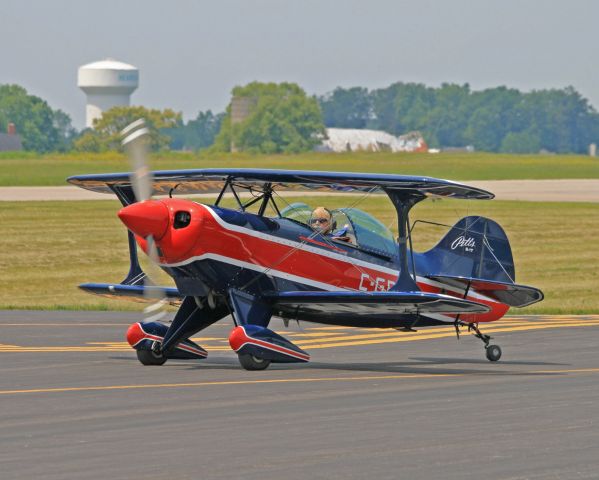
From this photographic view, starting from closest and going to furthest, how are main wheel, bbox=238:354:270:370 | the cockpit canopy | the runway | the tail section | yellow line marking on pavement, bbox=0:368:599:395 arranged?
1. the runway
2. yellow line marking on pavement, bbox=0:368:599:395
3. main wheel, bbox=238:354:270:370
4. the cockpit canopy
5. the tail section

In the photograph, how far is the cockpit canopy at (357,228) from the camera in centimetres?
1792

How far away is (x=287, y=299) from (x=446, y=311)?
1933 mm

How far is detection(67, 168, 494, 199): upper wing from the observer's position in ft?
54.0

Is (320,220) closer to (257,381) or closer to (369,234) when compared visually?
(369,234)

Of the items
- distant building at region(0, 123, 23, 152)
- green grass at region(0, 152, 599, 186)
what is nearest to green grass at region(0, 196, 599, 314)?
green grass at region(0, 152, 599, 186)

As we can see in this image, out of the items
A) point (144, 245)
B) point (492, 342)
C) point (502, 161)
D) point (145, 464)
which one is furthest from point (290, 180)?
point (502, 161)

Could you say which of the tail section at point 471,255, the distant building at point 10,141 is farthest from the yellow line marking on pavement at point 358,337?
the distant building at point 10,141

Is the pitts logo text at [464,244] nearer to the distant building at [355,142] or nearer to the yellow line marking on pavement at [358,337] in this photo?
the yellow line marking on pavement at [358,337]

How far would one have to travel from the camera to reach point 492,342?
2058 centimetres

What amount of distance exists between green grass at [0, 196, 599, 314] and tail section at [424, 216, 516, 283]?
831cm

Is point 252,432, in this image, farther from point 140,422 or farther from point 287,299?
point 287,299

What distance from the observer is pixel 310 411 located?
13.2 m

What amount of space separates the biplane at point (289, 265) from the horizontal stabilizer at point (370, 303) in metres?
0.02

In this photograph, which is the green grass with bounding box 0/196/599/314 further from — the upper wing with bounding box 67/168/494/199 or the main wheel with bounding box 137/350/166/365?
the upper wing with bounding box 67/168/494/199
